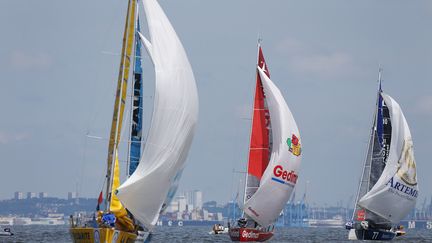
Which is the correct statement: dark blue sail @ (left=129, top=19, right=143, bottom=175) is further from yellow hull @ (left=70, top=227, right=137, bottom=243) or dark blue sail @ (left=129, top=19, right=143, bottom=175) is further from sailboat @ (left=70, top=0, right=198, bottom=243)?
yellow hull @ (left=70, top=227, right=137, bottom=243)

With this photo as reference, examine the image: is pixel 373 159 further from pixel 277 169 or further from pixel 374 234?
pixel 277 169

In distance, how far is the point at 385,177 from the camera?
74375mm

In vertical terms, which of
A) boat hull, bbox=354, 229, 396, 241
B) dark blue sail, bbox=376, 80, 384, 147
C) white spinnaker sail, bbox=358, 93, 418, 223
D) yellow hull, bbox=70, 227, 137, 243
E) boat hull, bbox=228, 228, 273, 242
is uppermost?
dark blue sail, bbox=376, 80, 384, 147

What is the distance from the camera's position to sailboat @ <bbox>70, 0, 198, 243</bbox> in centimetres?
4100

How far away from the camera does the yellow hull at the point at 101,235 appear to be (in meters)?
40.5

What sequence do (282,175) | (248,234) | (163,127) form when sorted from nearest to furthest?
(163,127) → (282,175) → (248,234)

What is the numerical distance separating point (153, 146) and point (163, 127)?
32.4 inches

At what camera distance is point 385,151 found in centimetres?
7625

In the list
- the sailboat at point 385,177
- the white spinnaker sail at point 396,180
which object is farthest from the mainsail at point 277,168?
the sailboat at point 385,177

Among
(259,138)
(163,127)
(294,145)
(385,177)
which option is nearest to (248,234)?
(259,138)

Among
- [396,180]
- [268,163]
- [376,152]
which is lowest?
[396,180]

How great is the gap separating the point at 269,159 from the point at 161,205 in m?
22.5

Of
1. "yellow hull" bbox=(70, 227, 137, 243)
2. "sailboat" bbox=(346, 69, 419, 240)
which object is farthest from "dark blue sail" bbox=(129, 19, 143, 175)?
"sailboat" bbox=(346, 69, 419, 240)

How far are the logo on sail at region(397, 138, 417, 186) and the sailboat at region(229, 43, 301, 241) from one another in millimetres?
13502
